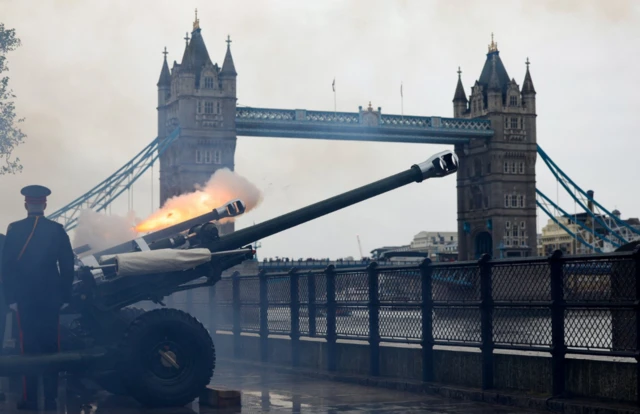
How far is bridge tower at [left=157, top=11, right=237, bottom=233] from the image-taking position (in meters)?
109

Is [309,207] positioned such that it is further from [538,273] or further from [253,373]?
[253,373]

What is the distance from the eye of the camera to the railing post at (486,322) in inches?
471

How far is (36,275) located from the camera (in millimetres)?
10766

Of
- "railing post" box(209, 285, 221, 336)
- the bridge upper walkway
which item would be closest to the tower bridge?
the bridge upper walkway

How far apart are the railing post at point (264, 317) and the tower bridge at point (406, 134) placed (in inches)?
3014

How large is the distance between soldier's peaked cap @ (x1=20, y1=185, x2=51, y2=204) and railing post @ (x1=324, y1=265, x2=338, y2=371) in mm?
5212

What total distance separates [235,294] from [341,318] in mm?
3972

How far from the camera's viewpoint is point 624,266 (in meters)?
10.2

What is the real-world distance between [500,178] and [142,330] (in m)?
119

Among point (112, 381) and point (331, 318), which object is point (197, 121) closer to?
point (331, 318)

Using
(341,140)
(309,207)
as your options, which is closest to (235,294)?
(309,207)

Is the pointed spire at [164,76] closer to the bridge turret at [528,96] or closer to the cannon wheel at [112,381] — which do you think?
the bridge turret at [528,96]

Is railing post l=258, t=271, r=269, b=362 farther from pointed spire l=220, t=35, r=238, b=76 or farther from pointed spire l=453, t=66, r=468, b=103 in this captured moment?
pointed spire l=453, t=66, r=468, b=103

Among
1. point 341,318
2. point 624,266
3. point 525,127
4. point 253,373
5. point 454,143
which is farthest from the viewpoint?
point 525,127
